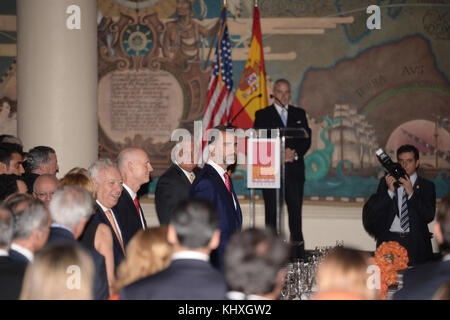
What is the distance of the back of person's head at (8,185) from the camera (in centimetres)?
506

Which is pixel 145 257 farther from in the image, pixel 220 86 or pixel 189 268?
pixel 220 86

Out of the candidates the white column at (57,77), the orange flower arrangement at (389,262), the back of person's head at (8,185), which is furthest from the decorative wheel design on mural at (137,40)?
the orange flower arrangement at (389,262)

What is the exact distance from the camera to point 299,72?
9070 millimetres

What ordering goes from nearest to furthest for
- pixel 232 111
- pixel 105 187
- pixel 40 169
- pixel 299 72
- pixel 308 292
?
1. pixel 308 292
2. pixel 105 187
3. pixel 40 169
4. pixel 232 111
5. pixel 299 72

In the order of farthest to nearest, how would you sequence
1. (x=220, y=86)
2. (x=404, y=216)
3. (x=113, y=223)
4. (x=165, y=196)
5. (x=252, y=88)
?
(x=252, y=88) < (x=220, y=86) < (x=165, y=196) < (x=404, y=216) < (x=113, y=223)

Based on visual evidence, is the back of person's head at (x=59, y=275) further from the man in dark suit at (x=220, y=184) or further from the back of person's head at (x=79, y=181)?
the man in dark suit at (x=220, y=184)

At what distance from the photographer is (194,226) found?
2.51 meters

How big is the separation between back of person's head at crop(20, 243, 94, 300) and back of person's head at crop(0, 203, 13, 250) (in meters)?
0.48

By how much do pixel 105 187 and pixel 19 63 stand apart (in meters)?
3.56

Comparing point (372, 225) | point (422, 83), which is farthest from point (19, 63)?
point (422, 83)

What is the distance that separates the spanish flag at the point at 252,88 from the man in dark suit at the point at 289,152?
0.48m

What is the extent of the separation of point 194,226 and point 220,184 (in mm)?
2269

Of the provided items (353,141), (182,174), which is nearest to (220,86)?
(353,141)
